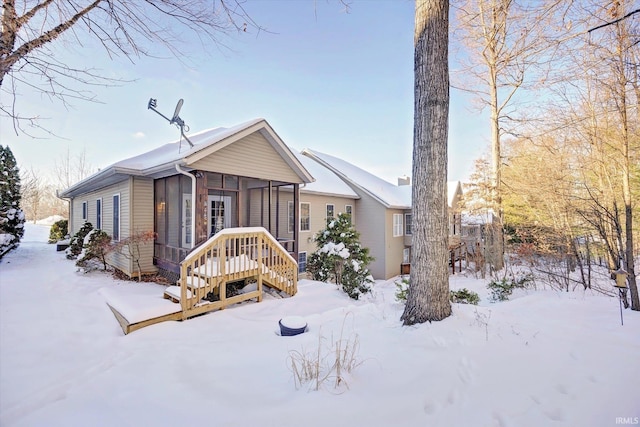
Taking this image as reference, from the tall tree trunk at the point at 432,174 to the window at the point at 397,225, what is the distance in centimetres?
1253

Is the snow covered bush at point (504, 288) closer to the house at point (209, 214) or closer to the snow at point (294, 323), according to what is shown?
the house at point (209, 214)

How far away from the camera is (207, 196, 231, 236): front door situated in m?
9.92

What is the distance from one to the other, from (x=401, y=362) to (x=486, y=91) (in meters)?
14.4

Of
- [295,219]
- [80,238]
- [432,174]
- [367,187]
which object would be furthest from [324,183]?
[432,174]

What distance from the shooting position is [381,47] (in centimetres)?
976

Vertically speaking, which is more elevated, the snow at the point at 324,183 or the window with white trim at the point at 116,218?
the snow at the point at 324,183

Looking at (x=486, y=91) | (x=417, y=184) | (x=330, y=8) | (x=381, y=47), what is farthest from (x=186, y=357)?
(x=486, y=91)

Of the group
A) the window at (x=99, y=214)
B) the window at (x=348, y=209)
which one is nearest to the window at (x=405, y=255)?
the window at (x=348, y=209)

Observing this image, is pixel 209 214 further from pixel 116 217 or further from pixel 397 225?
pixel 397 225

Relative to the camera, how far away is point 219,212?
10195 millimetres

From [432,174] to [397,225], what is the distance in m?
13.1

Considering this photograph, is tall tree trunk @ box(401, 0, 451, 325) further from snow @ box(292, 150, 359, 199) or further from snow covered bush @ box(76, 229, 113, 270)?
snow covered bush @ box(76, 229, 113, 270)

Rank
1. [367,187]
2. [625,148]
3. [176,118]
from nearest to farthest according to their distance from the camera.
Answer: [625,148] → [176,118] → [367,187]

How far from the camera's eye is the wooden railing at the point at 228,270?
5289mm
